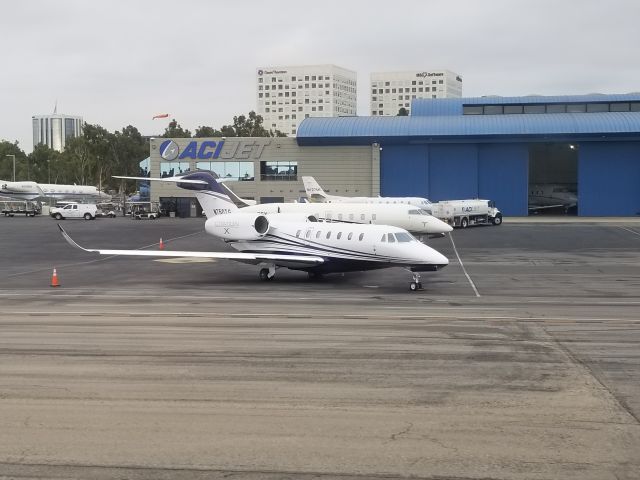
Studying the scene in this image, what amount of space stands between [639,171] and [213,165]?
48.5 meters

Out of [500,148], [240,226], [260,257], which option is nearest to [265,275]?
[260,257]

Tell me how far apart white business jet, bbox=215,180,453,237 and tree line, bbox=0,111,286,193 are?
10016cm

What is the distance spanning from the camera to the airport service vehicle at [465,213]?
209 ft

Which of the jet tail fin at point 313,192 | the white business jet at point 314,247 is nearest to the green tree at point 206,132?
the jet tail fin at point 313,192

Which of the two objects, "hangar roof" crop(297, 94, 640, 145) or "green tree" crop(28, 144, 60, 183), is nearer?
"hangar roof" crop(297, 94, 640, 145)

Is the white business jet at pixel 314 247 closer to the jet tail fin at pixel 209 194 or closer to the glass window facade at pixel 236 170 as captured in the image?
the jet tail fin at pixel 209 194

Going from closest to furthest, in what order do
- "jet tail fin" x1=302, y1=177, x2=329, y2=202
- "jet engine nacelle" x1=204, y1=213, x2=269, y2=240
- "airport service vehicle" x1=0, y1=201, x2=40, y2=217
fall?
"jet engine nacelle" x1=204, y1=213, x2=269, y2=240 < "jet tail fin" x1=302, y1=177, x2=329, y2=202 < "airport service vehicle" x1=0, y1=201, x2=40, y2=217

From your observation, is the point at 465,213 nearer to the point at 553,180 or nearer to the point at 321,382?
the point at 553,180

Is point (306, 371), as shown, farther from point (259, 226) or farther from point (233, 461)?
point (259, 226)

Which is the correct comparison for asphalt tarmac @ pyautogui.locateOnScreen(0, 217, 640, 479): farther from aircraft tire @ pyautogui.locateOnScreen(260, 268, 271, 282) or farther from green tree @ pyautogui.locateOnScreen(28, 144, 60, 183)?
green tree @ pyautogui.locateOnScreen(28, 144, 60, 183)

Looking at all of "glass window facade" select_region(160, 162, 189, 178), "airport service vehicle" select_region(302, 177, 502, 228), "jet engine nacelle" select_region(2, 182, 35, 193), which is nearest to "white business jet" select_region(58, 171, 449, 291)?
"airport service vehicle" select_region(302, 177, 502, 228)

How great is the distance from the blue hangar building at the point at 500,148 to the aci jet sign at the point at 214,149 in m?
5.95

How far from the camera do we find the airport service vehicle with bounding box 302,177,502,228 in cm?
6075

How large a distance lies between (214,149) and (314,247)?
200 ft
